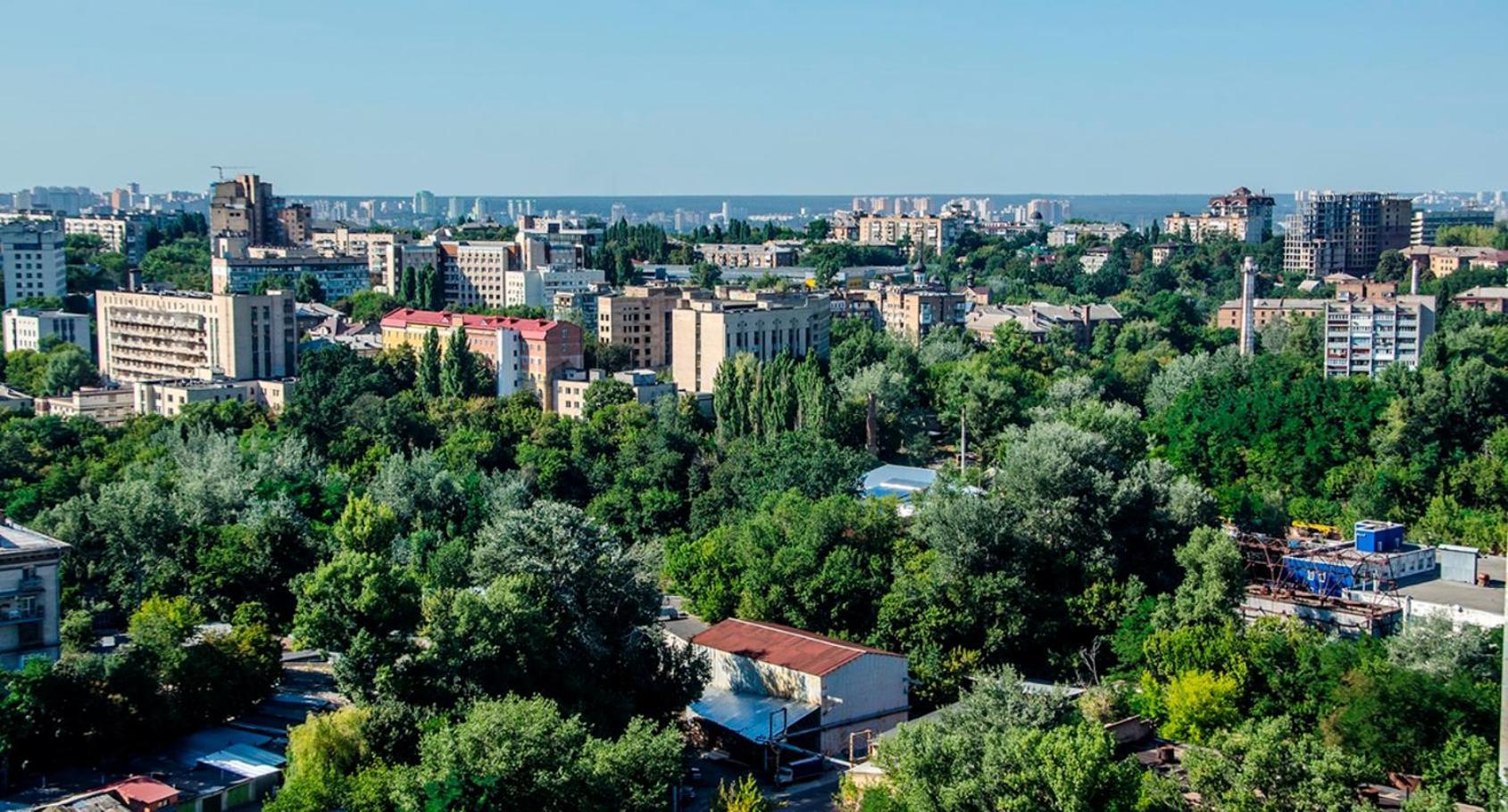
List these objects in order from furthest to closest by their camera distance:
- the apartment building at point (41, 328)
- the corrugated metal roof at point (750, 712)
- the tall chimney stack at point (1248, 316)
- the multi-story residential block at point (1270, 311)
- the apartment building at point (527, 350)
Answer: the multi-story residential block at point (1270, 311) → the tall chimney stack at point (1248, 316) → the apartment building at point (41, 328) → the apartment building at point (527, 350) → the corrugated metal roof at point (750, 712)

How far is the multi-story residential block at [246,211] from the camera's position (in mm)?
47875

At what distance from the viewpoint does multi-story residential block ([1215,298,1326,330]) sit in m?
36.0

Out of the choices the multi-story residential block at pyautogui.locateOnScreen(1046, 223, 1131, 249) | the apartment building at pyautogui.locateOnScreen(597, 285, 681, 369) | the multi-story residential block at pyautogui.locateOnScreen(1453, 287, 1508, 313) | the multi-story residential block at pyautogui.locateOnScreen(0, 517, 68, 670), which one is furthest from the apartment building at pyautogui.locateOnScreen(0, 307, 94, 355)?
the multi-story residential block at pyautogui.locateOnScreen(1046, 223, 1131, 249)

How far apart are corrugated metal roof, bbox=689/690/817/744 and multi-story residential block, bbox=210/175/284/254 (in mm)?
37569

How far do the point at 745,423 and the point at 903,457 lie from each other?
2462 millimetres

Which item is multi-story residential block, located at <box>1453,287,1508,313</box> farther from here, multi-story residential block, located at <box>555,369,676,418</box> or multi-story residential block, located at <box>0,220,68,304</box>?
multi-story residential block, located at <box>0,220,68,304</box>

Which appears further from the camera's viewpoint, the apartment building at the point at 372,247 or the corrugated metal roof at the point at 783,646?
the apartment building at the point at 372,247

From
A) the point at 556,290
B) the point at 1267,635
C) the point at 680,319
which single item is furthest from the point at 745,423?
the point at 556,290

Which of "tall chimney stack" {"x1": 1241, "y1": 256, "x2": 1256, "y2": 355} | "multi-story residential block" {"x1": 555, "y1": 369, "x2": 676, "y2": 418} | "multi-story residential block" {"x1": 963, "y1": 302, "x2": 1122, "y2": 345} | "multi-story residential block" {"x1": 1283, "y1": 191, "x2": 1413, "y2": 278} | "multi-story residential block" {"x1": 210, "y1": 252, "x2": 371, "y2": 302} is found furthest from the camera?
"multi-story residential block" {"x1": 1283, "y1": 191, "x2": 1413, "y2": 278}

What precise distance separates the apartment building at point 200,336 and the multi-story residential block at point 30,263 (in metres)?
6.85

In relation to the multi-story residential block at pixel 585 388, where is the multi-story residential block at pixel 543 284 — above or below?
above

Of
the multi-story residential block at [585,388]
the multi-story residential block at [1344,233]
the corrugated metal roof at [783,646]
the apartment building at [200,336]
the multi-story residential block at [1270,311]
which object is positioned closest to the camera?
the corrugated metal roof at [783,646]

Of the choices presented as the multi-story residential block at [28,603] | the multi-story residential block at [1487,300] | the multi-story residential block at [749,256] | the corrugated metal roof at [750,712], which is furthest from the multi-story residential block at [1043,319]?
the multi-story residential block at [28,603]

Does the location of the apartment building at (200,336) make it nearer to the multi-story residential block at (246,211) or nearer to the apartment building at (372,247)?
the apartment building at (372,247)
